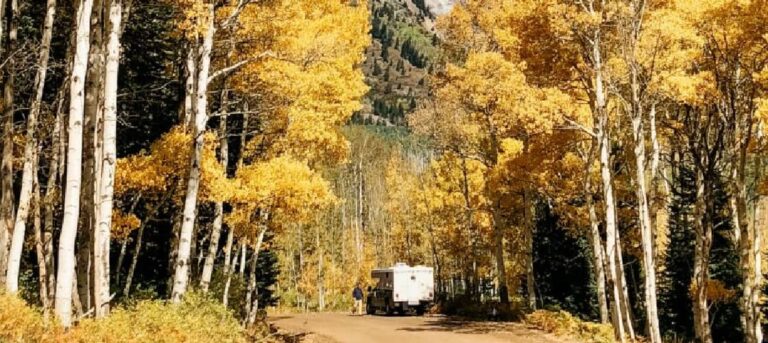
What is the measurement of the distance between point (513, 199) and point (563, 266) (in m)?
4.23

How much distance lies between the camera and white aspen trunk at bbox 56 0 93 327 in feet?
27.0

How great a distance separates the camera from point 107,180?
9484 millimetres

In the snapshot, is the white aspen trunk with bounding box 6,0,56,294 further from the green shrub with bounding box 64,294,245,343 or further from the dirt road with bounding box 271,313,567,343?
the dirt road with bounding box 271,313,567,343

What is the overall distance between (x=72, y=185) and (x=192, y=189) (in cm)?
300

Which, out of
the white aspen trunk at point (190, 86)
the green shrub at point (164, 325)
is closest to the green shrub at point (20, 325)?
the green shrub at point (164, 325)

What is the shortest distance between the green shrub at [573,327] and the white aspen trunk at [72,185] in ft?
37.4

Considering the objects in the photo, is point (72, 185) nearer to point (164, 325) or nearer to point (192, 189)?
point (164, 325)

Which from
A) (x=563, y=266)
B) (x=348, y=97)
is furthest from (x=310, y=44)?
(x=563, y=266)

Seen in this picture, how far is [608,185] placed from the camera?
50.2 feet

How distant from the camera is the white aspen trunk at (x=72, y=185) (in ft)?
27.0

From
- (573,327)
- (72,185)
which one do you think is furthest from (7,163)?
(573,327)

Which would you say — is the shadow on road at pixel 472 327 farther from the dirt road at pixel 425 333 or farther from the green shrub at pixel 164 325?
the green shrub at pixel 164 325

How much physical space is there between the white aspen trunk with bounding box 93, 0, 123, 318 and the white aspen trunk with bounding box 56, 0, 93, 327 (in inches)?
20.5

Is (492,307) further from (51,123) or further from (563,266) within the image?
(51,123)
